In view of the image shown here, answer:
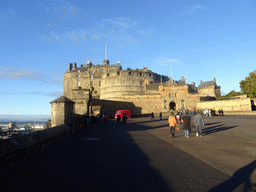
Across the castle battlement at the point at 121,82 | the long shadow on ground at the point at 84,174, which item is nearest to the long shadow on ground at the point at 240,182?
the long shadow on ground at the point at 84,174

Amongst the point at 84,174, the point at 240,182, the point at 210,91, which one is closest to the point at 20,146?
the point at 84,174

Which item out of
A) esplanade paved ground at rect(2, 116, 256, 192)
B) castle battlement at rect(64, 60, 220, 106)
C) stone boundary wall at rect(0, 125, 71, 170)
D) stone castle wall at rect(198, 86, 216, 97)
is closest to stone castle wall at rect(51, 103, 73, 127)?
stone boundary wall at rect(0, 125, 71, 170)

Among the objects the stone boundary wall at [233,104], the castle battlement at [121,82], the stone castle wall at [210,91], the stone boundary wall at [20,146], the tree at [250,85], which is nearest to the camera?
the stone boundary wall at [20,146]

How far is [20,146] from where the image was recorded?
15.0 feet

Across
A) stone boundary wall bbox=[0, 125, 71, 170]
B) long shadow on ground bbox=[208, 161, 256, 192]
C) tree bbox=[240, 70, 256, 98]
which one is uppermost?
tree bbox=[240, 70, 256, 98]

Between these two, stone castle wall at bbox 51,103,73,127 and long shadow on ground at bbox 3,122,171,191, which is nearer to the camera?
long shadow on ground at bbox 3,122,171,191

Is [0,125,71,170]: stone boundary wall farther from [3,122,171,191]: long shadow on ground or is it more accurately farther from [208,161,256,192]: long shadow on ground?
[208,161,256,192]: long shadow on ground

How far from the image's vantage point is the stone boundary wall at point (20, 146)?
3863mm

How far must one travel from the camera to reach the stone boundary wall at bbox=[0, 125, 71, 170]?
386 centimetres

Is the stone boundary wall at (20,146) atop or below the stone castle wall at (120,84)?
below

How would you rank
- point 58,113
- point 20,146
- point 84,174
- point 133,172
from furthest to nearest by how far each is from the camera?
point 58,113
point 20,146
point 133,172
point 84,174

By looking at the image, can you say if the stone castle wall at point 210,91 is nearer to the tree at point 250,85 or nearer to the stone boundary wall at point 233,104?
the tree at point 250,85

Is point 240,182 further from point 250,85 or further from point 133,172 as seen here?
point 250,85

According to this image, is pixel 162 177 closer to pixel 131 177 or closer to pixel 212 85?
pixel 131 177
